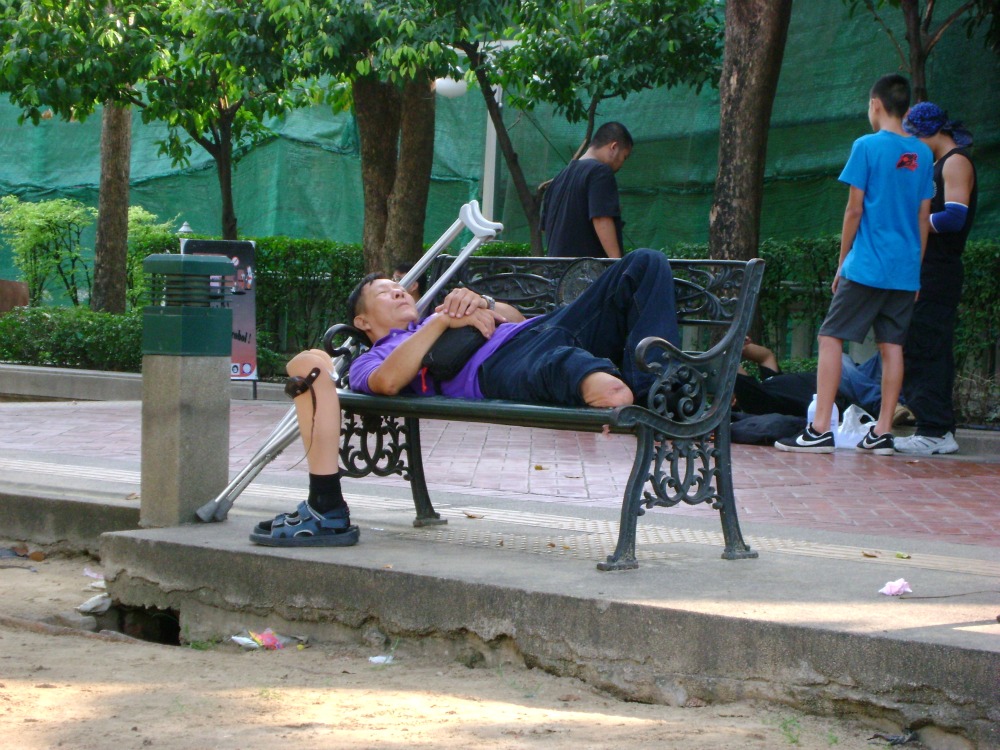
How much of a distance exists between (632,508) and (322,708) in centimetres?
110

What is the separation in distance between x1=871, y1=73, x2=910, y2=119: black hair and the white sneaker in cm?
203

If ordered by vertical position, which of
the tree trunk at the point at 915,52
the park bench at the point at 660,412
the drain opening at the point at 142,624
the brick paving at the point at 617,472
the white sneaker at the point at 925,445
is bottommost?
the drain opening at the point at 142,624

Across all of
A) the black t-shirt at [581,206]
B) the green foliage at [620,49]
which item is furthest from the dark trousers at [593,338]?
the green foliage at [620,49]

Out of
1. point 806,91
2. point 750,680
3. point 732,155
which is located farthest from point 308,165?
point 750,680

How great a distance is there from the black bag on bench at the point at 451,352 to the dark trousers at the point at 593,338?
8 cm

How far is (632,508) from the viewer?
3.76 m

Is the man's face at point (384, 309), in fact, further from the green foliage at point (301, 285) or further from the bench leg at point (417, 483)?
the green foliage at point (301, 285)

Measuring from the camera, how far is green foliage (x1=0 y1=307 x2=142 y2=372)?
531 inches

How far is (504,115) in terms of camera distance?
1603cm

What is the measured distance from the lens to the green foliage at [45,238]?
18047mm

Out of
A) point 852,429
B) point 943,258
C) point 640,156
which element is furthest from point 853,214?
point 640,156

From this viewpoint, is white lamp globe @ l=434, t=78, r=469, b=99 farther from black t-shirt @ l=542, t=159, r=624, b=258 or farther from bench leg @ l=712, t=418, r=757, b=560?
bench leg @ l=712, t=418, r=757, b=560

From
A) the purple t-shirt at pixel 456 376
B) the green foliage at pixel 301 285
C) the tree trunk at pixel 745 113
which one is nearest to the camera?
the purple t-shirt at pixel 456 376

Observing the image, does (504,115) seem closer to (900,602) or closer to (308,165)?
(308,165)
